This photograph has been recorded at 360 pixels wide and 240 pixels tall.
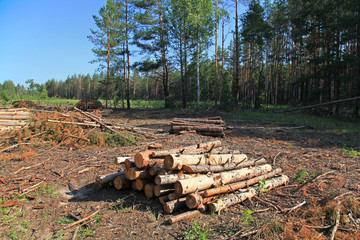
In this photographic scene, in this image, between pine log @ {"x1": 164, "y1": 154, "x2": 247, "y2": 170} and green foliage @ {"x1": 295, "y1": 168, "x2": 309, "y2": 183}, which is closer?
pine log @ {"x1": 164, "y1": 154, "x2": 247, "y2": 170}

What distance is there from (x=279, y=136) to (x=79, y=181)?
9130 millimetres

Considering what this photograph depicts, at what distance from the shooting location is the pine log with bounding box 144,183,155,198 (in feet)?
14.3

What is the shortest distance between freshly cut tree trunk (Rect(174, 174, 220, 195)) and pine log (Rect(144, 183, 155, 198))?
61 centimetres

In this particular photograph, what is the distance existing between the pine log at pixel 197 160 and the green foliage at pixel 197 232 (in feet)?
3.50

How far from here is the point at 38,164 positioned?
654 centimetres

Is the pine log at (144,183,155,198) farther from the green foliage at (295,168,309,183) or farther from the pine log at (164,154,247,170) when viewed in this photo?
the green foliage at (295,168,309,183)

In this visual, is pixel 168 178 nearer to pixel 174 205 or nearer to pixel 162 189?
pixel 162 189

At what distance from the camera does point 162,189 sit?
13.7 feet

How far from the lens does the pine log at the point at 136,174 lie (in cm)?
446

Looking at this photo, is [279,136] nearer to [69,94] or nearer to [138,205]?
[138,205]

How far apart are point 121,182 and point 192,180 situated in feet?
5.35

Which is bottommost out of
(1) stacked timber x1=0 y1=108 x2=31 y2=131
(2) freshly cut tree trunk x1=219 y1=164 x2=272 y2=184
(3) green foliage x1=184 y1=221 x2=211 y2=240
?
(3) green foliage x1=184 y1=221 x2=211 y2=240

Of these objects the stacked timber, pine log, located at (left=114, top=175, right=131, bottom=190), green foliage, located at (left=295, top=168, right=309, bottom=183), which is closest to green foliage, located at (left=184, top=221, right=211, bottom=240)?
pine log, located at (left=114, top=175, right=131, bottom=190)


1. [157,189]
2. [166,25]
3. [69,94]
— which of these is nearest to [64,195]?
[157,189]
